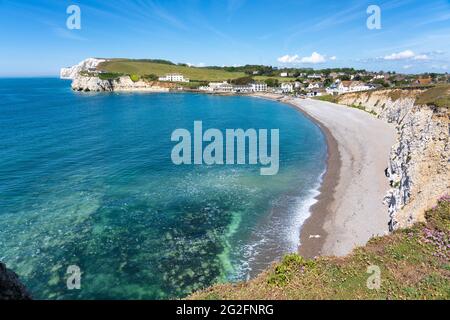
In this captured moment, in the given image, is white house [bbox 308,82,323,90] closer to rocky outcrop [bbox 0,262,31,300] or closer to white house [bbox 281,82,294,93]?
white house [bbox 281,82,294,93]

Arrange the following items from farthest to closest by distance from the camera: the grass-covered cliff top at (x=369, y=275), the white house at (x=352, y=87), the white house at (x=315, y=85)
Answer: the white house at (x=315, y=85) → the white house at (x=352, y=87) → the grass-covered cliff top at (x=369, y=275)

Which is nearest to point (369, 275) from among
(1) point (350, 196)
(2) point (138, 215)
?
(1) point (350, 196)

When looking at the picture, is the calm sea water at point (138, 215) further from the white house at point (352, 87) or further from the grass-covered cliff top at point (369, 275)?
the white house at point (352, 87)

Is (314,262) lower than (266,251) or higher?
higher

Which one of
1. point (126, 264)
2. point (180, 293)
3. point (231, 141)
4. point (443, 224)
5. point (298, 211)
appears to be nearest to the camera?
point (443, 224)

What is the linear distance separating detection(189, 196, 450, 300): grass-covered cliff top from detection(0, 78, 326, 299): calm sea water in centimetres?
764

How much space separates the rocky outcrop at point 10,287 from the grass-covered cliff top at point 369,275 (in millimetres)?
8015

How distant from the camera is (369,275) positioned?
54.4 feet

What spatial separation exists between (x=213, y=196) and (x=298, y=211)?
10724mm

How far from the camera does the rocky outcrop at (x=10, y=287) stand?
13.3 m

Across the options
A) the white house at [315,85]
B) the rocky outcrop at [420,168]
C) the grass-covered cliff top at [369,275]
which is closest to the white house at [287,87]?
the white house at [315,85]

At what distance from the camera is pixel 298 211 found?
34906 millimetres
